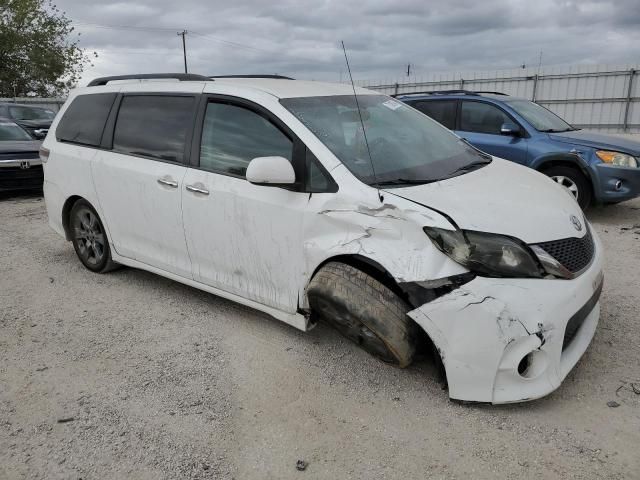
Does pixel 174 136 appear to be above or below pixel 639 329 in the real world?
above

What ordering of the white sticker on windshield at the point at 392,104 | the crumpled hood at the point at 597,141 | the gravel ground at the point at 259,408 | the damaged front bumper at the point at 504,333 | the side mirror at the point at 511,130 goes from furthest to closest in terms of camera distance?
the side mirror at the point at 511,130
the crumpled hood at the point at 597,141
the white sticker on windshield at the point at 392,104
the damaged front bumper at the point at 504,333
the gravel ground at the point at 259,408

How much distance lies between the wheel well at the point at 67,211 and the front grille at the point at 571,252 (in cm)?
403

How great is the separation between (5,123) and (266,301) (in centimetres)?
947

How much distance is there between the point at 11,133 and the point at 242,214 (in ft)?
28.9

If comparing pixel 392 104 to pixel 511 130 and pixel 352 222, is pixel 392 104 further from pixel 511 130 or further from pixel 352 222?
pixel 511 130

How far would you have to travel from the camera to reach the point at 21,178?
9.40 m

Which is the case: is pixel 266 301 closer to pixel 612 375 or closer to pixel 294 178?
pixel 294 178

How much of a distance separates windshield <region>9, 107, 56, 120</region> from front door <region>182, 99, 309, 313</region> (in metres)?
12.1

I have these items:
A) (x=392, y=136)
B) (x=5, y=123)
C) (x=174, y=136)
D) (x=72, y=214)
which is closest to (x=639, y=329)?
(x=392, y=136)

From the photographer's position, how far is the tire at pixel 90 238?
485 centimetres

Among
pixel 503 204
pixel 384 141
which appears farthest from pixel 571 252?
pixel 384 141

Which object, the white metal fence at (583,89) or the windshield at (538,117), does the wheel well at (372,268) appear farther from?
the white metal fence at (583,89)

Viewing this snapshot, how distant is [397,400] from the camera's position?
2.98 meters

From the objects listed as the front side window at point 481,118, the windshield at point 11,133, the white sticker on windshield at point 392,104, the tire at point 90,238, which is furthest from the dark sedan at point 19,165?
the white sticker on windshield at point 392,104
